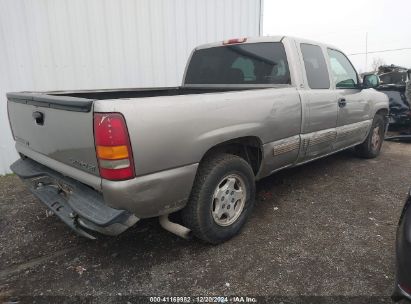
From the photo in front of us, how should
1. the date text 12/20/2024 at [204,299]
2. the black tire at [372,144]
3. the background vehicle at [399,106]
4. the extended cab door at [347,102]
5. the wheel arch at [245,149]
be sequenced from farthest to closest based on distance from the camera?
the background vehicle at [399,106]
the black tire at [372,144]
the extended cab door at [347,102]
the wheel arch at [245,149]
the date text 12/20/2024 at [204,299]

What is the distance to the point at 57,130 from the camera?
242cm

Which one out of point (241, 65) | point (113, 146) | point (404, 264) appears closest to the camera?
point (404, 264)

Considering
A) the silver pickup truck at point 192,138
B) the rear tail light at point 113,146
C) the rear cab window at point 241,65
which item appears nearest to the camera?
the rear tail light at point 113,146

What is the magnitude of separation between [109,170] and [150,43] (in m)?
4.57

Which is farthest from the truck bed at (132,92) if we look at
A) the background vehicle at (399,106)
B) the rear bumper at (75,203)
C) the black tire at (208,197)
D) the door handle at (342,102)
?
the background vehicle at (399,106)

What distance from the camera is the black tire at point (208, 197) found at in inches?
104

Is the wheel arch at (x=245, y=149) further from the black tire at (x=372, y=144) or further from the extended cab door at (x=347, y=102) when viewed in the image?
the black tire at (x=372, y=144)

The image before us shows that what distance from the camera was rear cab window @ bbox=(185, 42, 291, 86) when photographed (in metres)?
3.60

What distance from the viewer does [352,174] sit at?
488 centimetres

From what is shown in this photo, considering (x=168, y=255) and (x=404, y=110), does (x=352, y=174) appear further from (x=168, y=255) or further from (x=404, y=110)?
(x=404, y=110)

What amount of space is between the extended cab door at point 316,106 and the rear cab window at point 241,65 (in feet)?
1.00

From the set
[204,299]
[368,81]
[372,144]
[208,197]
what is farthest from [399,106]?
[204,299]

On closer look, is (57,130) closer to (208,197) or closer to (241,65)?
(208,197)

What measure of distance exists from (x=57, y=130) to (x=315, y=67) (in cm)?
299
